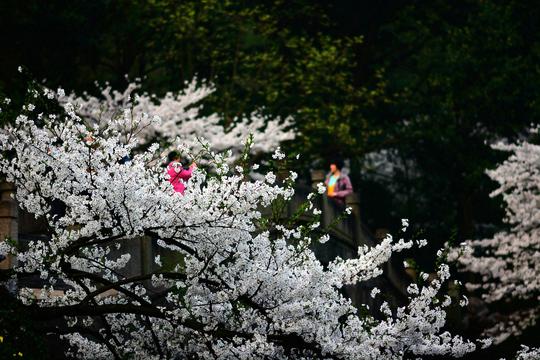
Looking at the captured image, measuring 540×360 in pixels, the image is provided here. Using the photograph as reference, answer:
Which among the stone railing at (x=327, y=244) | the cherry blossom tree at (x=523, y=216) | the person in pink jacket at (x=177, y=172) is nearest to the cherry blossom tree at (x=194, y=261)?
the person in pink jacket at (x=177, y=172)

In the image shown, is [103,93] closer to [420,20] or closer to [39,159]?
[420,20]

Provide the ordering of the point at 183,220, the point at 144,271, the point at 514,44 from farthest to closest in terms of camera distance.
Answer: the point at 514,44
the point at 144,271
the point at 183,220

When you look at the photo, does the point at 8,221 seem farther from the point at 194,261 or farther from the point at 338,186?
the point at 338,186

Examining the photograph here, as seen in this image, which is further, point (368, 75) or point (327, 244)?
point (368, 75)

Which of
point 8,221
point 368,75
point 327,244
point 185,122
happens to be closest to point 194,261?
point 8,221

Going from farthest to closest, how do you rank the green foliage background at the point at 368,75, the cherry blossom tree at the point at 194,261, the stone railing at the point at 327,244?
the green foliage background at the point at 368,75
the stone railing at the point at 327,244
the cherry blossom tree at the point at 194,261

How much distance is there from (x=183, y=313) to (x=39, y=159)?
2.32m

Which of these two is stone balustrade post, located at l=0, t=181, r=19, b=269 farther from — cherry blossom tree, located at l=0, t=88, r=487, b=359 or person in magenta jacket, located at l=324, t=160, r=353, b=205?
person in magenta jacket, located at l=324, t=160, r=353, b=205

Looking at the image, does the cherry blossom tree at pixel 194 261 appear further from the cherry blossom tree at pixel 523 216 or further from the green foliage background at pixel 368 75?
the green foliage background at pixel 368 75

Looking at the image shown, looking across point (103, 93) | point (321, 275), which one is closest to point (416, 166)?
point (103, 93)

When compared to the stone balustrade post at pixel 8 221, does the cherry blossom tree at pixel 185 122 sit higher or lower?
higher

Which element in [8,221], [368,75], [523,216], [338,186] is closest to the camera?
[8,221]

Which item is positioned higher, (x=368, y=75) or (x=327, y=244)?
(x=368, y=75)

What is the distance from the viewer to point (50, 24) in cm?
2642
